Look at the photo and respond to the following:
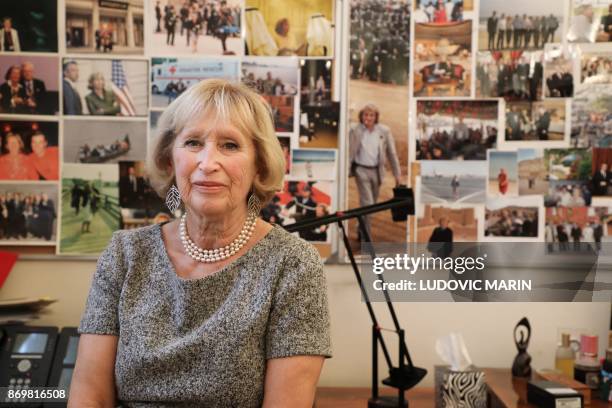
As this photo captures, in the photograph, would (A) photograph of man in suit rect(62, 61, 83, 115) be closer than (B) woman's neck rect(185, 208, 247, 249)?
No

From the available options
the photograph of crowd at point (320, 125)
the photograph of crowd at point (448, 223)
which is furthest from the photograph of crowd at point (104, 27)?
the photograph of crowd at point (448, 223)

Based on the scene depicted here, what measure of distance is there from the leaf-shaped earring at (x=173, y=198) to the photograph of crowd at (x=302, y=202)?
65 centimetres

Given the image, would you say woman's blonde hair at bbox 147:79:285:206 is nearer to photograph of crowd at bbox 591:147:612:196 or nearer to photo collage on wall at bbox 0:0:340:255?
photo collage on wall at bbox 0:0:340:255

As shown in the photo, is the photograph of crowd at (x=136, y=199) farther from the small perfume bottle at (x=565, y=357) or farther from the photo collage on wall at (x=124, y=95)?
the small perfume bottle at (x=565, y=357)

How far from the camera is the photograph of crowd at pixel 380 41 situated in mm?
1955

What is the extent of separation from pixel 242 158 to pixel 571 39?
126 centimetres

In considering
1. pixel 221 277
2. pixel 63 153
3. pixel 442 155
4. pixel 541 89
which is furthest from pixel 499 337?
pixel 63 153

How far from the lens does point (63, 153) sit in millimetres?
2000

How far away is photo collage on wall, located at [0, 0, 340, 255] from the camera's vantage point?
197 cm

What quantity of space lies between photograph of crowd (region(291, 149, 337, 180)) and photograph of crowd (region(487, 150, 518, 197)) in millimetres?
493

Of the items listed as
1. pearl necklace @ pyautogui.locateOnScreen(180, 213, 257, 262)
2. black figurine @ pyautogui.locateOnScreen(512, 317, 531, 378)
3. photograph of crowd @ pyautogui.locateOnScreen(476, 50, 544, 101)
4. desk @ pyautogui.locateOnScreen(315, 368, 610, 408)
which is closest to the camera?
pearl necklace @ pyautogui.locateOnScreen(180, 213, 257, 262)

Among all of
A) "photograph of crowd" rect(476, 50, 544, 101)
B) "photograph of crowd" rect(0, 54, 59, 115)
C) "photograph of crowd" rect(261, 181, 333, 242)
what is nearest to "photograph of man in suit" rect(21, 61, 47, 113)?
"photograph of crowd" rect(0, 54, 59, 115)

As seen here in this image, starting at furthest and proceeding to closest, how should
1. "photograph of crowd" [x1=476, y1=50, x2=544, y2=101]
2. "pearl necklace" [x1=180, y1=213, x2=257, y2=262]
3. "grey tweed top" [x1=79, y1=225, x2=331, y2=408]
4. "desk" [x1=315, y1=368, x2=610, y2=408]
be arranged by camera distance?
"photograph of crowd" [x1=476, y1=50, x2=544, y2=101] < "desk" [x1=315, y1=368, x2=610, y2=408] < "pearl necklace" [x1=180, y1=213, x2=257, y2=262] < "grey tweed top" [x1=79, y1=225, x2=331, y2=408]

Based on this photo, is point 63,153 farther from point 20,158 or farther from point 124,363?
point 124,363
